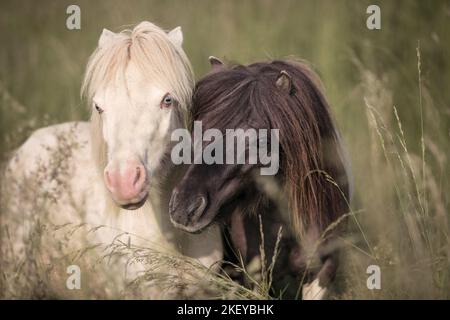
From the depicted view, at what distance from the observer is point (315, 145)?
10.2ft

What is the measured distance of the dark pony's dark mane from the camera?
296 cm

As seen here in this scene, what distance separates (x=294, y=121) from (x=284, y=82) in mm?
185

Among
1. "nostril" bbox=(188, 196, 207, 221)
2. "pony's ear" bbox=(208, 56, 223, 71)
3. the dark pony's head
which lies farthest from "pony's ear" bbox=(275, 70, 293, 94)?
"nostril" bbox=(188, 196, 207, 221)

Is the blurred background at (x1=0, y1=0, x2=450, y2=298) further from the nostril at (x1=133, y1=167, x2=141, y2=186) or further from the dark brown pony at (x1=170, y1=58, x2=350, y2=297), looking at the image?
the nostril at (x1=133, y1=167, x2=141, y2=186)

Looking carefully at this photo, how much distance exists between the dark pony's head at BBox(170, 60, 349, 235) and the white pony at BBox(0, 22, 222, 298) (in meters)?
0.16

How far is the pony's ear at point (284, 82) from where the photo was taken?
118 inches

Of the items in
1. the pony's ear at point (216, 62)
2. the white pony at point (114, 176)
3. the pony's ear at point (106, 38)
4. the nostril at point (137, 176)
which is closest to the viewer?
the nostril at point (137, 176)

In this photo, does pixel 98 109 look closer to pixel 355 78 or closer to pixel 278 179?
pixel 278 179

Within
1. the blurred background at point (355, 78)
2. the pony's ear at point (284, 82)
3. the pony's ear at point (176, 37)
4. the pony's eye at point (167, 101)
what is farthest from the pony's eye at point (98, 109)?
Answer: the pony's ear at point (284, 82)

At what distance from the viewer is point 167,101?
2.93 meters


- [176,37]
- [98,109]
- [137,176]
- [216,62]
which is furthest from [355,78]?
[137,176]

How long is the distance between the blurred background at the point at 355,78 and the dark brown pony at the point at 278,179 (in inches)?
9.6

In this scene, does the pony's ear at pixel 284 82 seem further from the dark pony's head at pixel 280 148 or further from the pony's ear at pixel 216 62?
the pony's ear at pixel 216 62

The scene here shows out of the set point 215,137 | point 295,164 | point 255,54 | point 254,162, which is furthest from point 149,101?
point 255,54
